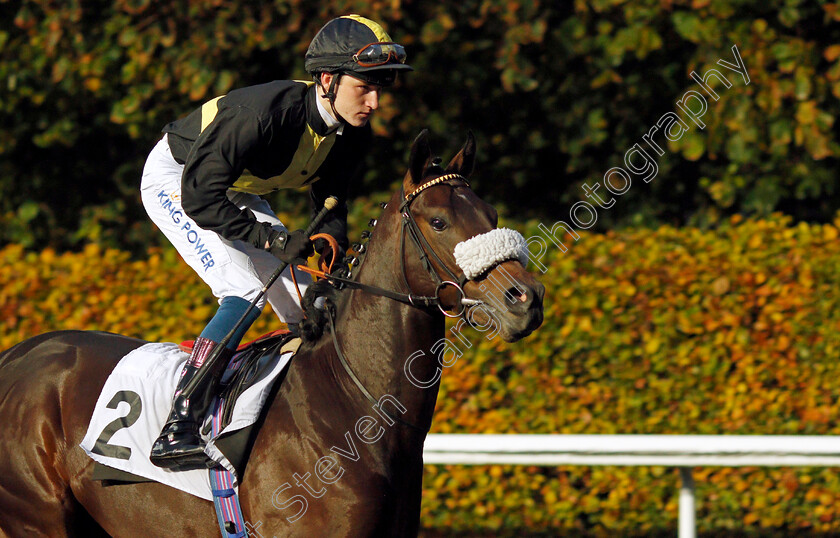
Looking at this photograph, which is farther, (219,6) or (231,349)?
(219,6)

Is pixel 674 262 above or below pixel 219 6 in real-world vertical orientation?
below

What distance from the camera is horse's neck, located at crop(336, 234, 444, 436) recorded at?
112 inches

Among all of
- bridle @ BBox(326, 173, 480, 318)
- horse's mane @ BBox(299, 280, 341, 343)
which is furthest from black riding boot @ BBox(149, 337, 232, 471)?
bridle @ BBox(326, 173, 480, 318)

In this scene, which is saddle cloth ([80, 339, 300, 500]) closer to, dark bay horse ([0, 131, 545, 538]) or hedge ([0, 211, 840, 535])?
dark bay horse ([0, 131, 545, 538])

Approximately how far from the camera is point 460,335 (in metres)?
4.81

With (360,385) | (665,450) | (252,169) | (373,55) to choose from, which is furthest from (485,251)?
(665,450)

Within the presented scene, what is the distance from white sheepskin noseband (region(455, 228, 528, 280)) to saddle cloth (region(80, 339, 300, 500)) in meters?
0.78

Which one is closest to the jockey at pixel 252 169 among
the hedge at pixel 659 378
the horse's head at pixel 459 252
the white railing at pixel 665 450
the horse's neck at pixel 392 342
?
the horse's neck at pixel 392 342

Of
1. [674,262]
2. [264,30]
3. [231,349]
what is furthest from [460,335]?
[264,30]

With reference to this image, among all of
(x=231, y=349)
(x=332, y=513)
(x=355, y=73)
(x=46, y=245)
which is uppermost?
(x=46, y=245)

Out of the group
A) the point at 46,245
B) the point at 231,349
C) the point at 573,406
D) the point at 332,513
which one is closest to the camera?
the point at 332,513

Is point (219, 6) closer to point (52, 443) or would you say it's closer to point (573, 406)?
point (573, 406)

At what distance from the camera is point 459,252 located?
2654 mm

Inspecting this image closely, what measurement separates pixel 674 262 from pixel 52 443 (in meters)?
3.30
